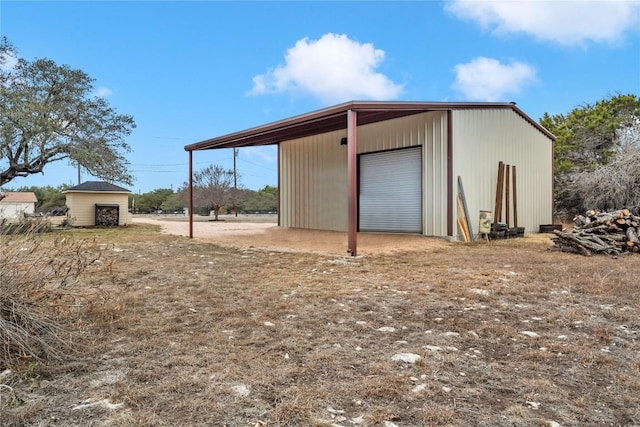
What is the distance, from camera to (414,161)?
10.2 meters

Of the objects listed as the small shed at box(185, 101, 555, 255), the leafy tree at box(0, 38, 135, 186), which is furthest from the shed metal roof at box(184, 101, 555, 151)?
the leafy tree at box(0, 38, 135, 186)

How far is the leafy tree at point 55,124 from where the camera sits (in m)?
12.6

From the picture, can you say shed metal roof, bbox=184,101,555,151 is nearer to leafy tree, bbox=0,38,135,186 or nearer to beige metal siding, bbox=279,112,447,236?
beige metal siding, bbox=279,112,447,236

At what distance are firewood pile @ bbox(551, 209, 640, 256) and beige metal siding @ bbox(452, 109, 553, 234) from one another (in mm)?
2302

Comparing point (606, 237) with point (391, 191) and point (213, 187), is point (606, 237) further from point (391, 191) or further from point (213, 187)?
point (213, 187)

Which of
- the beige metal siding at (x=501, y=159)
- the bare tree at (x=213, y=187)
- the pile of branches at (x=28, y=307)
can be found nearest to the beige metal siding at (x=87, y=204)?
the bare tree at (x=213, y=187)

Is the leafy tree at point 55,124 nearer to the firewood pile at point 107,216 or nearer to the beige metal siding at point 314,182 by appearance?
the firewood pile at point 107,216

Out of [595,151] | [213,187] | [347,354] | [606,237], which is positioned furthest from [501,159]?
[213,187]

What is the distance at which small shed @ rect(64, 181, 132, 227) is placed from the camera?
16312 mm

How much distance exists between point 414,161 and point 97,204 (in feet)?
44.2

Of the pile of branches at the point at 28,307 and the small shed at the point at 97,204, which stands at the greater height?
the small shed at the point at 97,204

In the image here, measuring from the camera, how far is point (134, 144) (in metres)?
16.3

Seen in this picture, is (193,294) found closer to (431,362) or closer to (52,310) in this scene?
(52,310)

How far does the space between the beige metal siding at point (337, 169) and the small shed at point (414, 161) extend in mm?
26
